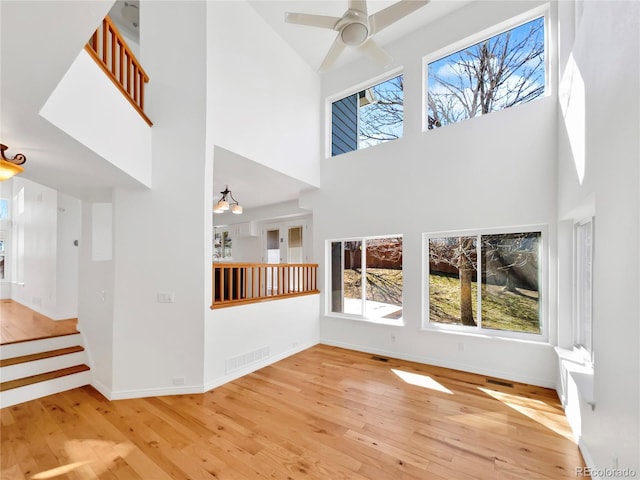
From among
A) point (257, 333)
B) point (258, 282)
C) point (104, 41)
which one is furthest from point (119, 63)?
point (257, 333)

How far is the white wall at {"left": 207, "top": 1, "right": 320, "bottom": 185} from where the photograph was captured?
11.4 ft

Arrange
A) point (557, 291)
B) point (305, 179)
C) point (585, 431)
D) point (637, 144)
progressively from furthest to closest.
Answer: point (305, 179) → point (557, 291) → point (585, 431) → point (637, 144)

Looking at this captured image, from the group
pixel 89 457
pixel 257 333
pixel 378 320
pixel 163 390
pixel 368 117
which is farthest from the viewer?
pixel 368 117

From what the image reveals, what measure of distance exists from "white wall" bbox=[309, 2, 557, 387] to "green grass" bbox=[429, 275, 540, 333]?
20 cm

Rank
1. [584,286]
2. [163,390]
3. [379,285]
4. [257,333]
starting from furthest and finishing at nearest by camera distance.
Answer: [379,285] → [257,333] → [163,390] → [584,286]

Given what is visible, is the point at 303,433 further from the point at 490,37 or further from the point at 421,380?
the point at 490,37

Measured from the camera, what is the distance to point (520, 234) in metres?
3.52

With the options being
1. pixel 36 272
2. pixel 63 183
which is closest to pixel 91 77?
pixel 63 183

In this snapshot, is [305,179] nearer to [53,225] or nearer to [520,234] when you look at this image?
[520,234]

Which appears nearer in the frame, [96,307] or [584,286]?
[584,286]

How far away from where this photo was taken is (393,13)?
2385 mm

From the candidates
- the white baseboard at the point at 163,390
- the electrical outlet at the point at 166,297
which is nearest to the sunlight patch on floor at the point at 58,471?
the white baseboard at the point at 163,390

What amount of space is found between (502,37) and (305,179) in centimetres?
344

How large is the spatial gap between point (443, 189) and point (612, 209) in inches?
92.0
